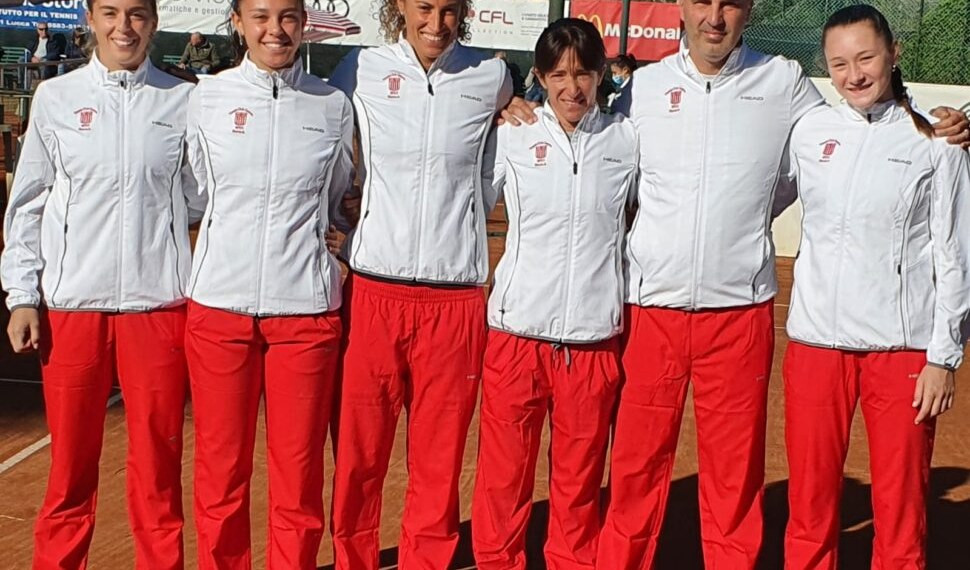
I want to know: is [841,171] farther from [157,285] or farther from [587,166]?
[157,285]

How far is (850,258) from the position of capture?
4230mm

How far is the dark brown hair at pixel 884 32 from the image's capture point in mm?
4195

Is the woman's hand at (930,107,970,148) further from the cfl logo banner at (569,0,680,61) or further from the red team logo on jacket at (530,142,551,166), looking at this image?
the cfl logo banner at (569,0,680,61)

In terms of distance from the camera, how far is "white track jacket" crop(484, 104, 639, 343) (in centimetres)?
439

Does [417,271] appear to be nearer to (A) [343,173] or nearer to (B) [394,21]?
→ (A) [343,173]

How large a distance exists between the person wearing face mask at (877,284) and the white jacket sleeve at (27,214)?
8.27 ft

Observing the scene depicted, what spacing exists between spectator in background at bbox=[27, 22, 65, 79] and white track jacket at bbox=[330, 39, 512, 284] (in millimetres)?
21267

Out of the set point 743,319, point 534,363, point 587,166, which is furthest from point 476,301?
point 743,319

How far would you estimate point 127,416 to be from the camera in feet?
14.7

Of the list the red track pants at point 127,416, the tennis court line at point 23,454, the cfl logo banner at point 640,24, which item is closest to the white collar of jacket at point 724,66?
the red track pants at point 127,416

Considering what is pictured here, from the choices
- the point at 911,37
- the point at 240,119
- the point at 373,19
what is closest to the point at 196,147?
the point at 240,119

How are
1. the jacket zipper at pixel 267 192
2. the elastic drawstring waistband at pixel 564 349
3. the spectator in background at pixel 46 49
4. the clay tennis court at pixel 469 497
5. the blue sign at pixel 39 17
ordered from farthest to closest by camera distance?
the blue sign at pixel 39 17 → the spectator in background at pixel 46 49 → the clay tennis court at pixel 469 497 → the elastic drawstring waistband at pixel 564 349 → the jacket zipper at pixel 267 192

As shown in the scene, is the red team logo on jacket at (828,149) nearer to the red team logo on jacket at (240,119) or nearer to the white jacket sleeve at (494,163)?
the white jacket sleeve at (494,163)

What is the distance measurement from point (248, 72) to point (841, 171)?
197 cm
